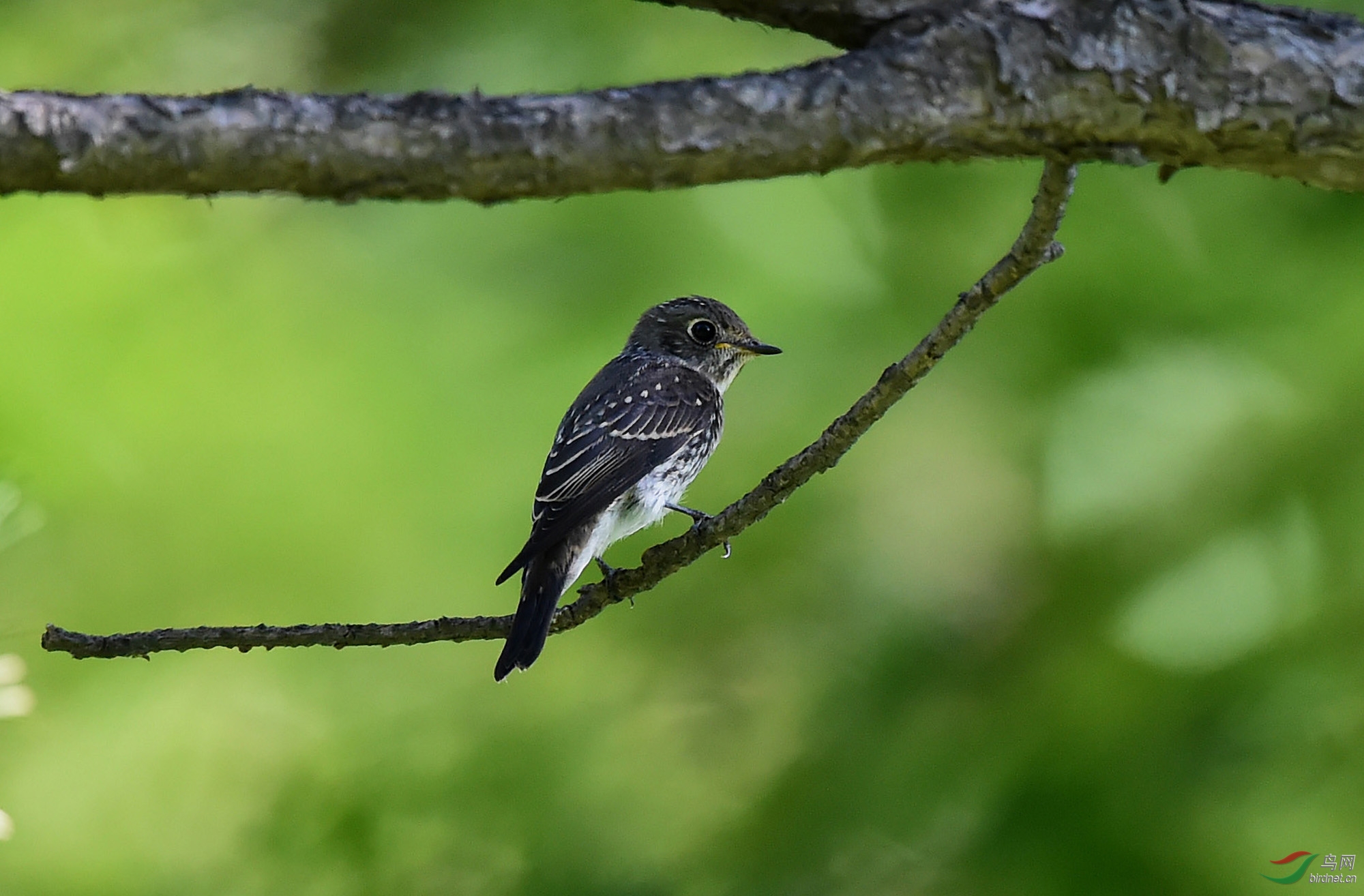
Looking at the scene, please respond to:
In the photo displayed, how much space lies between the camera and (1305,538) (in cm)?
288

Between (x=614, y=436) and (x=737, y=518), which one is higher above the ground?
(x=737, y=518)

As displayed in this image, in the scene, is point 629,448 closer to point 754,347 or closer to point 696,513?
point 754,347

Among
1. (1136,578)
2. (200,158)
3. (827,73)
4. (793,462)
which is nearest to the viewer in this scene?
(200,158)

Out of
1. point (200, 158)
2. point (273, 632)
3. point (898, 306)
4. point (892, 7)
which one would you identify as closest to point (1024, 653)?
point (898, 306)

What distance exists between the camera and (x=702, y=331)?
15.0 ft

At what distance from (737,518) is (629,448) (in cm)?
139

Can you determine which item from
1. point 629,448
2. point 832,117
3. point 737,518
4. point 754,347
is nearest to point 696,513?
point 629,448

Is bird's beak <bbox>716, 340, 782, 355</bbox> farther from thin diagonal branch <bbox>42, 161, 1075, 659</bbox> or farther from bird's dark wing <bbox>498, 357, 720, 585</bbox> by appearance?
thin diagonal branch <bbox>42, 161, 1075, 659</bbox>

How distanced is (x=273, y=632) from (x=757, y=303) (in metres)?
1.52

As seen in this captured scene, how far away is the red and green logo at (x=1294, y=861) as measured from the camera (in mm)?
2715

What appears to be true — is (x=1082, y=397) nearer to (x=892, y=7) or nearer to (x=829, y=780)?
(x=829, y=780)

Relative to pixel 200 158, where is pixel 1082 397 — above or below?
below

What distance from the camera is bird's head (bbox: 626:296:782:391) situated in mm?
4250

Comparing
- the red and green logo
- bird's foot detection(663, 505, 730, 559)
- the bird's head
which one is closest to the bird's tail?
bird's foot detection(663, 505, 730, 559)
